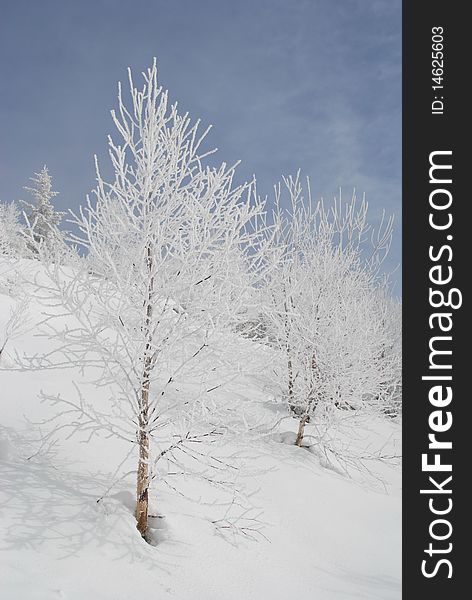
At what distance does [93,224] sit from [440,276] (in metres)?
3.44

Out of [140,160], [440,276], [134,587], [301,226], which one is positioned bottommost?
[134,587]

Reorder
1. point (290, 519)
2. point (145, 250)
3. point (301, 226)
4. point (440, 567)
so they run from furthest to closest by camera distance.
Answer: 1. point (301, 226)
2. point (290, 519)
3. point (145, 250)
4. point (440, 567)

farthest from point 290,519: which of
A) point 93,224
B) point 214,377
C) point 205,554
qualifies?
point 93,224

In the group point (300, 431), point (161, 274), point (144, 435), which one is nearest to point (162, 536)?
point (144, 435)

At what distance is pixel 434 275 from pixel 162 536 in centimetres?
380

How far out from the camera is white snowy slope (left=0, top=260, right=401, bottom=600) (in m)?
3.81

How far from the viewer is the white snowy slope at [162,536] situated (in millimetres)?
3807

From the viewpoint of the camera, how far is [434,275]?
153 inches

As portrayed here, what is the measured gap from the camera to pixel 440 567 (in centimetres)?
373

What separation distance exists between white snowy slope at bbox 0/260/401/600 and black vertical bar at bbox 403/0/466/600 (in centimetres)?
142

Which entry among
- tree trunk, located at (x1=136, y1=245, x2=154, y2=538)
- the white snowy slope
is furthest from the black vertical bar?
tree trunk, located at (x1=136, y1=245, x2=154, y2=538)

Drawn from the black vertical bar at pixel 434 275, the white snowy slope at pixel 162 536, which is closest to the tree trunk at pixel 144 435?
the white snowy slope at pixel 162 536

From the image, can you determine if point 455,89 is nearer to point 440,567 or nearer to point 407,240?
point 407,240

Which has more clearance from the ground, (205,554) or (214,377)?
(214,377)
